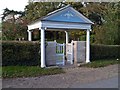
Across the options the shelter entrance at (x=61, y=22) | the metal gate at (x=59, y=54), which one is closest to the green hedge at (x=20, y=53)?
the shelter entrance at (x=61, y=22)

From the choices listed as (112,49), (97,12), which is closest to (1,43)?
(112,49)

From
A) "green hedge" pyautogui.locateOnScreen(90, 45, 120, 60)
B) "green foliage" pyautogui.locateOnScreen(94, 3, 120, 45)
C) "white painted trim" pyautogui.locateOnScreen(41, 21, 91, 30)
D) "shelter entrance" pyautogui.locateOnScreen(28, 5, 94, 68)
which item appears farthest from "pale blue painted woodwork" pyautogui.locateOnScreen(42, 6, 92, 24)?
"green foliage" pyautogui.locateOnScreen(94, 3, 120, 45)

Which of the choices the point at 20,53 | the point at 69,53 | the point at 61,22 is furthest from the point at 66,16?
the point at 20,53

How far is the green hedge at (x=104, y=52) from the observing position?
20.0m

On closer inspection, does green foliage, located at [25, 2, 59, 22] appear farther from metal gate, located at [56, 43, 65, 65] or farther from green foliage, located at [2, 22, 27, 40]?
metal gate, located at [56, 43, 65, 65]

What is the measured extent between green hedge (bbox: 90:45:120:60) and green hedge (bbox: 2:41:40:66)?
19.0ft

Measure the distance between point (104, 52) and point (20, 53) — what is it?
8526 mm

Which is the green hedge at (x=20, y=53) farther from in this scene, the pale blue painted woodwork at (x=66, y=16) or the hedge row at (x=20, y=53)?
the pale blue painted woodwork at (x=66, y=16)

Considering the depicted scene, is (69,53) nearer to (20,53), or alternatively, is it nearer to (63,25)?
(63,25)

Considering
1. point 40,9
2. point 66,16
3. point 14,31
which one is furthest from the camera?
point 40,9

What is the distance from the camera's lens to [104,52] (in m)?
20.9

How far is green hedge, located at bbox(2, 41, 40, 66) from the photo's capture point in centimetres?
1471

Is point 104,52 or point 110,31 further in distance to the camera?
point 110,31

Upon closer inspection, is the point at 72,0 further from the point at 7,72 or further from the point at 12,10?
the point at 7,72
